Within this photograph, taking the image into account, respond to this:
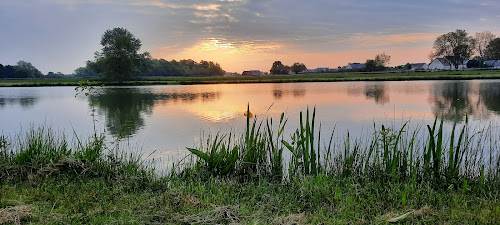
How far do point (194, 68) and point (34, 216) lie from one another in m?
116

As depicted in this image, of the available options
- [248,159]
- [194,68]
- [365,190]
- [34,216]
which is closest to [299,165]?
[248,159]

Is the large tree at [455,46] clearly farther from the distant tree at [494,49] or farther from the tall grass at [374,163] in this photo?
the tall grass at [374,163]

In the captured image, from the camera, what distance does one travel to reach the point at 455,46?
7975cm

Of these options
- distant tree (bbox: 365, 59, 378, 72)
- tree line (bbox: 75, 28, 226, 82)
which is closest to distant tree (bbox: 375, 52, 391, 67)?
distant tree (bbox: 365, 59, 378, 72)

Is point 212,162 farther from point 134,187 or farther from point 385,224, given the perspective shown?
point 385,224

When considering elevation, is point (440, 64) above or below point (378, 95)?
above

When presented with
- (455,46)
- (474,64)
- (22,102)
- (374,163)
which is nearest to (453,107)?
(374,163)

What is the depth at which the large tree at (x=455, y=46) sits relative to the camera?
3113 inches

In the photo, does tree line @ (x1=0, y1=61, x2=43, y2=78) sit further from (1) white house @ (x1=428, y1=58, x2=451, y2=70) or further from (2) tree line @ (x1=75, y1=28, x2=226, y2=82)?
(1) white house @ (x1=428, y1=58, x2=451, y2=70)

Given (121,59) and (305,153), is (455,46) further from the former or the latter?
(305,153)

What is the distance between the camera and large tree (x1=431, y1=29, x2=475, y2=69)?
3113 inches

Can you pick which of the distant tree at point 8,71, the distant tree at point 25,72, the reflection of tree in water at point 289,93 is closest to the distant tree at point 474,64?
the reflection of tree in water at point 289,93

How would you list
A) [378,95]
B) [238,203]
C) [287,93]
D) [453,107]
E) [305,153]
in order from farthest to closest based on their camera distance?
1. [287,93]
2. [378,95]
3. [453,107]
4. [305,153]
5. [238,203]

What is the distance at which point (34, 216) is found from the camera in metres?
3.95
